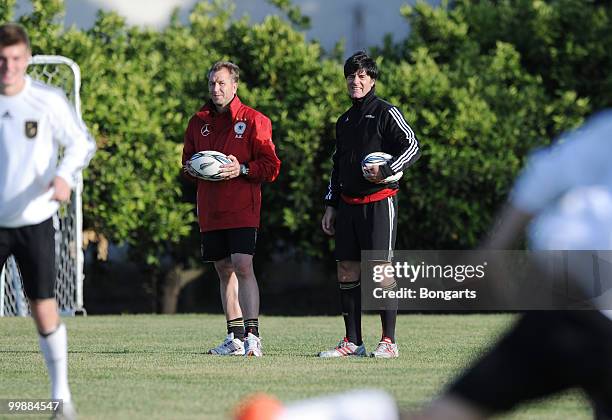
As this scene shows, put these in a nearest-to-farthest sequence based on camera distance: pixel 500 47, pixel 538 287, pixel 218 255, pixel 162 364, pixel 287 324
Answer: pixel 538 287 → pixel 162 364 → pixel 218 255 → pixel 287 324 → pixel 500 47

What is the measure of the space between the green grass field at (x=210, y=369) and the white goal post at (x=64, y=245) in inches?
84.6

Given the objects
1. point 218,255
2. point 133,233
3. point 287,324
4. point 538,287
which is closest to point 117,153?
point 133,233

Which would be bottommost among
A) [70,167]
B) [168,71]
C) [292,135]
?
[70,167]

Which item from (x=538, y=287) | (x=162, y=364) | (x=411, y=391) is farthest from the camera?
(x=162, y=364)

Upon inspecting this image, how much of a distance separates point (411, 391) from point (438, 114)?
412 inches

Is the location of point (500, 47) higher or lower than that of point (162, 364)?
higher

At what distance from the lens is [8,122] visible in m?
6.04

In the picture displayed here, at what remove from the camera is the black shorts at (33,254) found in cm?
601

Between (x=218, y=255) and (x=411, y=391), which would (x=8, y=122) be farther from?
(x=218, y=255)

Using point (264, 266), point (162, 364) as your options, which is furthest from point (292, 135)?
point (162, 364)

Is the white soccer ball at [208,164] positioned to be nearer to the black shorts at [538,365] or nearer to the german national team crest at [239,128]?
the german national team crest at [239,128]

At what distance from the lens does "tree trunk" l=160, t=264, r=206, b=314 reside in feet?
63.3

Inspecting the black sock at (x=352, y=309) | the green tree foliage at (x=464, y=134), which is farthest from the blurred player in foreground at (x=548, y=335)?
the green tree foliage at (x=464, y=134)

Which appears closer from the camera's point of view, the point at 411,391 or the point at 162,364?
the point at 411,391
